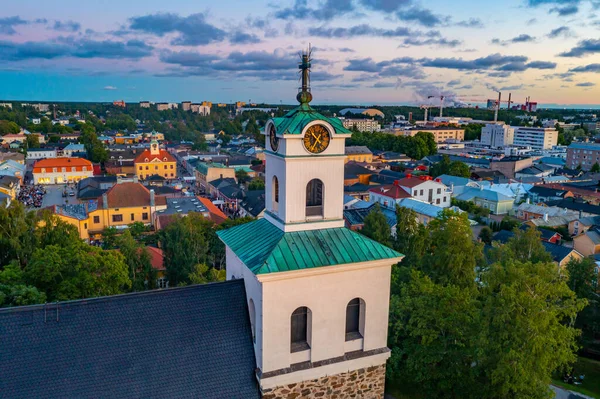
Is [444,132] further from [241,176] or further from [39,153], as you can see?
[39,153]

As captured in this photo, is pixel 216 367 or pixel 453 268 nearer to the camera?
pixel 216 367

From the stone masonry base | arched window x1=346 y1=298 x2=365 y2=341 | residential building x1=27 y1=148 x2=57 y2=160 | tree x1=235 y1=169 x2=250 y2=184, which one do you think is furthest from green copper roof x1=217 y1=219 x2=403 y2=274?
residential building x1=27 y1=148 x2=57 y2=160

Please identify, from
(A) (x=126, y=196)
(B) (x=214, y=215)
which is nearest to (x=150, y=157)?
(A) (x=126, y=196)

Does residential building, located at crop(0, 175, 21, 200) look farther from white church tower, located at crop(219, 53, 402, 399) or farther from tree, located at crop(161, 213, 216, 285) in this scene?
white church tower, located at crop(219, 53, 402, 399)

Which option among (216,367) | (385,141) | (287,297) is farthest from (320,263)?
(385,141)

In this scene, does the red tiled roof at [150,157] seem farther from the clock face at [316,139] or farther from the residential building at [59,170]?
the clock face at [316,139]

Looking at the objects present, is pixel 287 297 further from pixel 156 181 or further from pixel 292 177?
pixel 156 181

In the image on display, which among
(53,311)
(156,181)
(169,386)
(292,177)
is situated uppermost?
(292,177)
